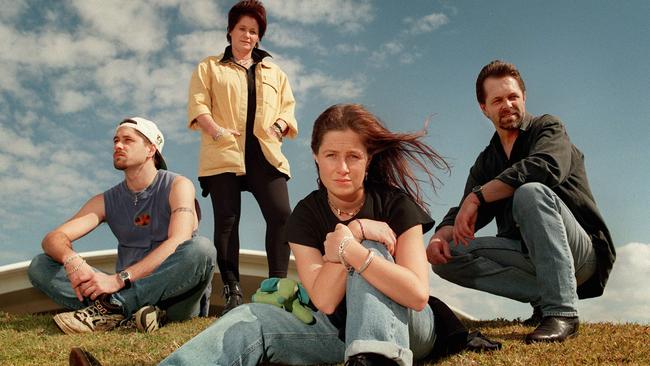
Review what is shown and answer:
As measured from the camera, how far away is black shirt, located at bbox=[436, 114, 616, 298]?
4.23 meters

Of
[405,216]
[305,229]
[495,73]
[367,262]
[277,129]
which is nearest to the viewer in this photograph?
[367,262]

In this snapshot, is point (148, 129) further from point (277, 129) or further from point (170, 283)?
point (170, 283)

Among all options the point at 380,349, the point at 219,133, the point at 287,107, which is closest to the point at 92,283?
the point at 219,133

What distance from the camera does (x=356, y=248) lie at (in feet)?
8.58

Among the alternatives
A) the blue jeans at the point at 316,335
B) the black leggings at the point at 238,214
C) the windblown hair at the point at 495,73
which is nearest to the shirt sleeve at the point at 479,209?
the windblown hair at the point at 495,73

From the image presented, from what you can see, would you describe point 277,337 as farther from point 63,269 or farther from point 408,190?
point 63,269

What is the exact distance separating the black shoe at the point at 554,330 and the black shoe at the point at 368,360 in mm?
1819

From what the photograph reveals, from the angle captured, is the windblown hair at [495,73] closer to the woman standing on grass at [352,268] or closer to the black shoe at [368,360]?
the woman standing on grass at [352,268]

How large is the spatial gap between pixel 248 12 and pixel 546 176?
3271 millimetres

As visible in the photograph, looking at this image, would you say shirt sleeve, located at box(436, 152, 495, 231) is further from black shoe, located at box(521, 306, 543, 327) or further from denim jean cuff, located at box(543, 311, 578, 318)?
denim jean cuff, located at box(543, 311, 578, 318)

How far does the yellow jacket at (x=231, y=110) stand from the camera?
18.8 ft

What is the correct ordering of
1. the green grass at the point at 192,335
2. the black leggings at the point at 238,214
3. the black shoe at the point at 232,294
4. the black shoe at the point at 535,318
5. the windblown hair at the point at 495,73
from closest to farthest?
the green grass at the point at 192,335 → the windblown hair at the point at 495,73 → the black shoe at the point at 535,318 → the black shoe at the point at 232,294 → the black leggings at the point at 238,214

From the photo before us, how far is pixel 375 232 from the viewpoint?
276 centimetres

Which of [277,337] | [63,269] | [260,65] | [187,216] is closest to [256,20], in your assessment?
[260,65]
